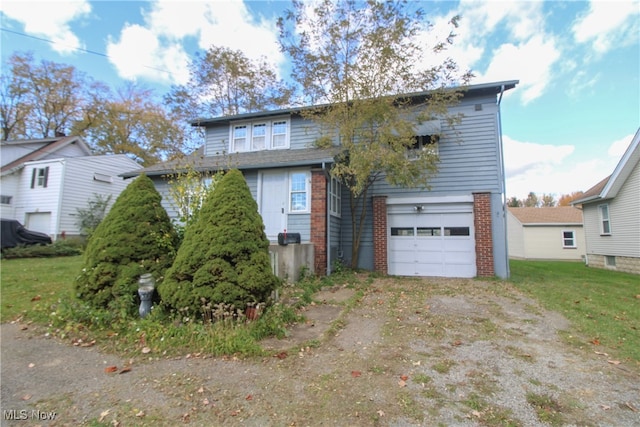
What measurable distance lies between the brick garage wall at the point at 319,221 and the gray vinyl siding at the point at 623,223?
1265cm

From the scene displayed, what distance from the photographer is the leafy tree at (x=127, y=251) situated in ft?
15.9

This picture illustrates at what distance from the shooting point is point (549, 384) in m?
3.09

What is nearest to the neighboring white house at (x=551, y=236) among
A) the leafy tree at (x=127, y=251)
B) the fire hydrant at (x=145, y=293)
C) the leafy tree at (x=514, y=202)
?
the leafy tree at (x=127, y=251)

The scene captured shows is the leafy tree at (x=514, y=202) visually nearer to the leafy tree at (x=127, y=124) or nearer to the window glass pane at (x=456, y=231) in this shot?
the window glass pane at (x=456, y=231)

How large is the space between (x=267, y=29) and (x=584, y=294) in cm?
1253

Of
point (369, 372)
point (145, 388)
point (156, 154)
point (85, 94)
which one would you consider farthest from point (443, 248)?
point (85, 94)

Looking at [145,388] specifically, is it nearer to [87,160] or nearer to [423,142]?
[423,142]

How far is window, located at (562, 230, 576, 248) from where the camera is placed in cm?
2294

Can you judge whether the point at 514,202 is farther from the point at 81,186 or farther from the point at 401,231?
the point at 81,186

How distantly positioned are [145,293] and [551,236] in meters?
27.8

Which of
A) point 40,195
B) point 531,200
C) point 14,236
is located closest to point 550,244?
point 14,236

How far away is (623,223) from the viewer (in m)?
12.7

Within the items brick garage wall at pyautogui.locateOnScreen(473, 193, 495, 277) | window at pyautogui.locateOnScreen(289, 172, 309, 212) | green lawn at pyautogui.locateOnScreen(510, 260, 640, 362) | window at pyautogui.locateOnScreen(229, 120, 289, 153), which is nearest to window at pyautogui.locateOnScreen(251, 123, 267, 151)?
window at pyautogui.locateOnScreen(229, 120, 289, 153)

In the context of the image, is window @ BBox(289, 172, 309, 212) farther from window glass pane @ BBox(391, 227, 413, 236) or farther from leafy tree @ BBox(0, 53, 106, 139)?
leafy tree @ BBox(0, 53, 106, 139)
